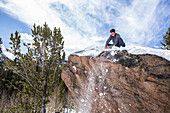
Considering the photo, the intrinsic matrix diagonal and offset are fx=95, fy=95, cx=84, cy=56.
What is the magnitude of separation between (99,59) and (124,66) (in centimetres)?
57

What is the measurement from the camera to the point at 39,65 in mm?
4145

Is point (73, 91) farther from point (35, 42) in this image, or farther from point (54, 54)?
point (35, 42)

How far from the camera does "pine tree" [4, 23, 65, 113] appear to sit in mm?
3570

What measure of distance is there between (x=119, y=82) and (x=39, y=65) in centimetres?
344

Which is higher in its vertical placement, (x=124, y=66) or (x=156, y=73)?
(x=124, y=66)

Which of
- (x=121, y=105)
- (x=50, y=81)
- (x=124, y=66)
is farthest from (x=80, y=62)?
(x=50, y=81)

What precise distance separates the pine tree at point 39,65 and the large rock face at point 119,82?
1.57 m

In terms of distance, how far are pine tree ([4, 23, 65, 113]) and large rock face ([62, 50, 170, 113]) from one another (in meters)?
1.57

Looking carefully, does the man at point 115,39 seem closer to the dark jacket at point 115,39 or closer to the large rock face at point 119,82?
the dark jacket at point 115,39

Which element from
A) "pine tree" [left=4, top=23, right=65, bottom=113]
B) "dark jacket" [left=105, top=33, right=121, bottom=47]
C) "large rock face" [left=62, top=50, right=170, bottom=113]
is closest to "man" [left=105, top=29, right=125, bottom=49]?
"dark jacket" [left=105, top=33, right=121, bottom=47]

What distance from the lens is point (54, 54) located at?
4.29 metres

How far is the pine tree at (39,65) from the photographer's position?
11.7 feet

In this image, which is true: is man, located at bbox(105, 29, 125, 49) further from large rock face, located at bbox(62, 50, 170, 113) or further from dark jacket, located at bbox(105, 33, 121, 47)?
large rock face, located at bbox(62, 50, 170, 113)

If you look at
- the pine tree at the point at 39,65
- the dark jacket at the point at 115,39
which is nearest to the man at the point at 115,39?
the dark jacket at the point at 115,39
